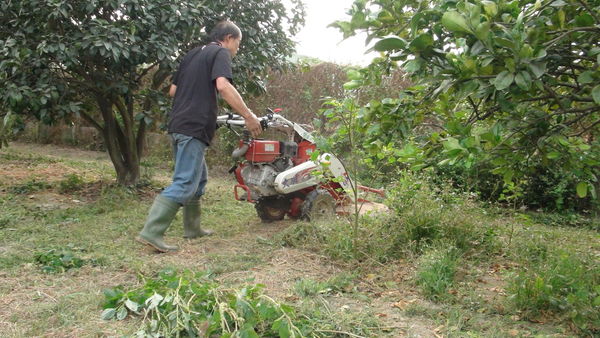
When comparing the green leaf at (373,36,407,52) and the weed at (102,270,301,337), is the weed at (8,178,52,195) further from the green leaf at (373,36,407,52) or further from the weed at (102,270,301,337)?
the green leaf at (373,36,407,52)

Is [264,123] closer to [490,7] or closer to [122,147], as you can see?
[122,147]

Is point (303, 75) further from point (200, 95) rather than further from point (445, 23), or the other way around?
point (445, 23)

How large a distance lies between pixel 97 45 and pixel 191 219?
6.06 ft

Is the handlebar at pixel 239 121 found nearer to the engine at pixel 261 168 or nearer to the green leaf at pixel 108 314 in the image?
the engine at pixel 261 168

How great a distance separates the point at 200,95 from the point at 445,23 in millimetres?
3029

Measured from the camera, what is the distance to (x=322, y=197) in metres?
5.59

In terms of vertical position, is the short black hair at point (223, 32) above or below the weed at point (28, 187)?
above

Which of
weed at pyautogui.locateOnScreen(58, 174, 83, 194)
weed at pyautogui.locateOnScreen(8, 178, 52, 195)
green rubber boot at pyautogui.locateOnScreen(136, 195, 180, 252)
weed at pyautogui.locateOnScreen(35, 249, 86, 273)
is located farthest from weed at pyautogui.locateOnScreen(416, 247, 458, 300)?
weed at pyautogui.locateOnScreen(8, 178, 52, 195)

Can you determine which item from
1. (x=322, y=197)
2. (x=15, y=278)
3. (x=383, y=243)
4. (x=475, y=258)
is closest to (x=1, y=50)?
(x=15, y=278)

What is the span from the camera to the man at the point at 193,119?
4.36m

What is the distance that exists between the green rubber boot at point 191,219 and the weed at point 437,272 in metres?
2.20

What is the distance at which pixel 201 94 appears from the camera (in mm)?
4531

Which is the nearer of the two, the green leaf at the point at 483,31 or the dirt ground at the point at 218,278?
the green leaf at the point at 483,31

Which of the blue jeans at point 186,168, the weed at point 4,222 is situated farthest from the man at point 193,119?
the weed at point 4,222
